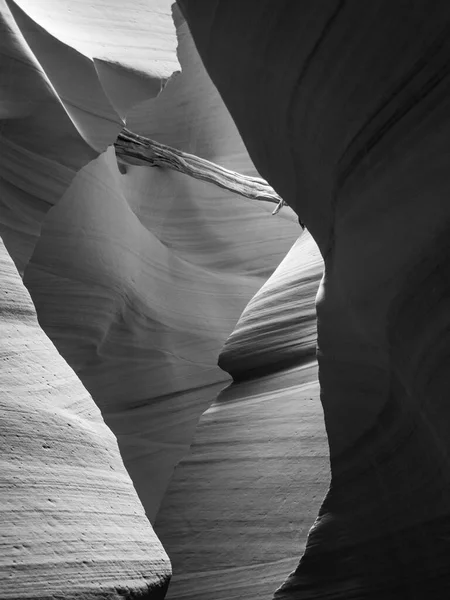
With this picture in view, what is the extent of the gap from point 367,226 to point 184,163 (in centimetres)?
266

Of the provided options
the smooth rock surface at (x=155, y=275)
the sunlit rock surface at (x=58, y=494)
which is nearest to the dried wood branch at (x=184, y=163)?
the smooth rock surface at (x=155, y=275)

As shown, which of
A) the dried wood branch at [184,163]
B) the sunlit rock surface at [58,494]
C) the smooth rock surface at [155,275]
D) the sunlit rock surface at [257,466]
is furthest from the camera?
the dried wood branch at [184,163]

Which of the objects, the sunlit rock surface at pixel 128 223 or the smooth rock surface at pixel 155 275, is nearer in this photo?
the sunlit rock surface at pixel 128 223

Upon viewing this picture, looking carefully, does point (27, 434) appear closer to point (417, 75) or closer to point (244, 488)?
point (417, 75)

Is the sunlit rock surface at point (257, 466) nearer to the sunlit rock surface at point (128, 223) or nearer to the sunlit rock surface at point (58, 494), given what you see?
the sunlit rock surface at point (128, 223)

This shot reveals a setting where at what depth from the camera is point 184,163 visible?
4.05m

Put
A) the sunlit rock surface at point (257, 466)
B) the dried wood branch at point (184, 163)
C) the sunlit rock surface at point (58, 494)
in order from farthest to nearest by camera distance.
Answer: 1. the dried wood branch at point (184, 163)
2. the sunlit rock surface at point (257, 466)
3. the sunlit rock surface at point (58, 494)

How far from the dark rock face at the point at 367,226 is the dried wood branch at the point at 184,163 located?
206 centimetres

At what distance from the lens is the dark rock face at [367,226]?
1348 millimetres

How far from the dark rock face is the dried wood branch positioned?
2.06m

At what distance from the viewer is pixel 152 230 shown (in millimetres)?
4289

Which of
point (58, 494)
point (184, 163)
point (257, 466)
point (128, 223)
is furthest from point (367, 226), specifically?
point (184, 163)

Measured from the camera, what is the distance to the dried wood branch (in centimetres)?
387

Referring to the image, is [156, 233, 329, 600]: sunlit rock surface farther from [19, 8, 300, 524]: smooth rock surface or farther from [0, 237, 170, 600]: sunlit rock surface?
[0, 237, 170, 600]: sunlit rock surface
